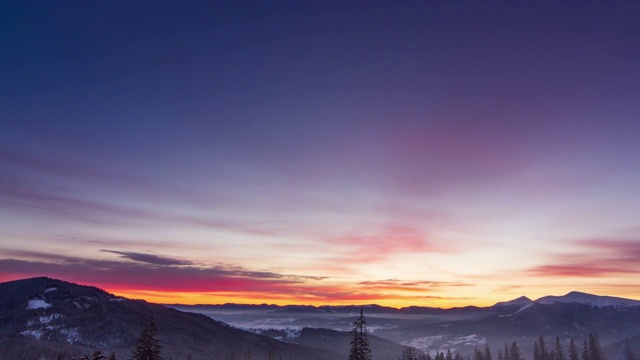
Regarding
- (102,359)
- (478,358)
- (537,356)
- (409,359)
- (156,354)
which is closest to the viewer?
(102,359)

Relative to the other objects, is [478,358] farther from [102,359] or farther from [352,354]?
[102,359]

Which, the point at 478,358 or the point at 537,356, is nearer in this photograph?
the point at 537,356

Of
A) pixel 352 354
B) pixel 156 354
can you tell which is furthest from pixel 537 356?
pixel 156 354

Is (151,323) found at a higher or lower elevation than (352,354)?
higher

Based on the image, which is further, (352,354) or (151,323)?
(352,354)

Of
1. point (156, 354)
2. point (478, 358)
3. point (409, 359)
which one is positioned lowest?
point (478, 358)

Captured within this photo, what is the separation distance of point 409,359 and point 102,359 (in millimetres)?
46641

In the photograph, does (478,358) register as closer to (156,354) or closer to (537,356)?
(537,356)

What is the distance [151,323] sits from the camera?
31.6 meters

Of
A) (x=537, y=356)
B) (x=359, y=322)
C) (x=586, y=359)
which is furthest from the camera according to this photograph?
(x=537, y=356)

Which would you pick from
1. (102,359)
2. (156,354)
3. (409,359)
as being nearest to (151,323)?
(156,354)

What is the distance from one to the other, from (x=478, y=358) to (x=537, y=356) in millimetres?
38038

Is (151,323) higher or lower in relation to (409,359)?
higher

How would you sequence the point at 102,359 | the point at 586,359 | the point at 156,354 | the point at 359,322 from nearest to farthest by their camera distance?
the point at 102,359 → the point at 156,354 → the point at 359,322 → the point at 586,359
